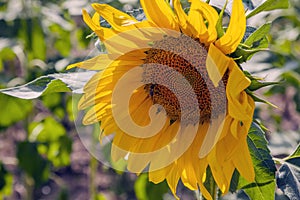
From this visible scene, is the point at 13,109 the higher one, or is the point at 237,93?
the point at 237,93

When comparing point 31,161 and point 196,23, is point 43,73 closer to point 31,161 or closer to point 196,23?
point 31,161

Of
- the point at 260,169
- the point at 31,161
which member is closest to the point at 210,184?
the point at 260,169

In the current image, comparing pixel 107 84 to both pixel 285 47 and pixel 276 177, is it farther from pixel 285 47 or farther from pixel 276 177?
pixel 285 47

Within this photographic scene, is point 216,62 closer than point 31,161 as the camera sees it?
Yes

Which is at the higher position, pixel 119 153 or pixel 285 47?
pixel 119 153

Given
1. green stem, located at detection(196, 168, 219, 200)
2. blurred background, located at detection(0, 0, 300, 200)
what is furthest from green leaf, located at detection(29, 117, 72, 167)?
green stem, located at detection(196, 168, 219, 200)

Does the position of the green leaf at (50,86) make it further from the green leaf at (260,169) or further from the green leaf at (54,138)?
the green leaf at (54,138)

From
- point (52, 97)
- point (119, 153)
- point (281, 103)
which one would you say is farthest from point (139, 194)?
point (281, 103)

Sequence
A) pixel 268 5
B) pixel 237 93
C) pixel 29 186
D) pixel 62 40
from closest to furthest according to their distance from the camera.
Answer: pixel 237 93 < pixel 268 5 < pixel 29 186 < pixel 62 40
